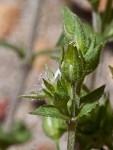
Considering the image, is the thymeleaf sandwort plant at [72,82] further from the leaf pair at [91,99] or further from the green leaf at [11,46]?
the green leaf at [11,46]

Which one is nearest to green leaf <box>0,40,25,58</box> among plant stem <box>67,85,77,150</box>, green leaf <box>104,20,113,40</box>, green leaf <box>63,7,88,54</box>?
green leaf <box>104,20,113,40</box>

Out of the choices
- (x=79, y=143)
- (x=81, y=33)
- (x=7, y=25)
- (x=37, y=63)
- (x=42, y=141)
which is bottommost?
(x=79, y=143)

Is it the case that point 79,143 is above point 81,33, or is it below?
below

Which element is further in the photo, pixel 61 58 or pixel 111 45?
pixel 111 45

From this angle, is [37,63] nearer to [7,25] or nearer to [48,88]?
[7,25]

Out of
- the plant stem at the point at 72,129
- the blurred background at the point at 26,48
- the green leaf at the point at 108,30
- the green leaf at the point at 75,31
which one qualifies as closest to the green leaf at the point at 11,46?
the blurred background at the point at 26,48

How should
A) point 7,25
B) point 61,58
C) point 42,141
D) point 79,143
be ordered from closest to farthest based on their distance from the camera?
1. point 61,58
2. point 79,143
3. point 42,141
4. point 7,25

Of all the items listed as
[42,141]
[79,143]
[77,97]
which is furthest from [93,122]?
[42,141]

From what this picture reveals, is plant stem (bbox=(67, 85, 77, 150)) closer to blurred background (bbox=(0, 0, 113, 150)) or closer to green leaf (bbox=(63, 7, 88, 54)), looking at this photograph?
green leaf (bbox=(63, 7, 88, 54))
